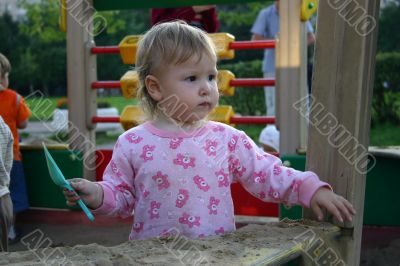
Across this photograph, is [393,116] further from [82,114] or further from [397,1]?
[82,114]

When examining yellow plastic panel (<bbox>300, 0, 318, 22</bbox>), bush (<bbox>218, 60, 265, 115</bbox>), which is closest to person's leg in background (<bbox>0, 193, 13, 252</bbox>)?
yellow plastic panel (<bbox>300, 0, 318, 22</bbox>)

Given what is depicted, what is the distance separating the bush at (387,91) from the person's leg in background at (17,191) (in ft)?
27.8

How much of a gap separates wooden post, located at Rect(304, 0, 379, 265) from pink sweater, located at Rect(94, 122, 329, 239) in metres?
0.10

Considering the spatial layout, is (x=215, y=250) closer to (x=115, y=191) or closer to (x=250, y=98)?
(x=115, y=191)

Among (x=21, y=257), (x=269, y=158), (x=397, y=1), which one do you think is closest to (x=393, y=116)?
(x=397, y=1)

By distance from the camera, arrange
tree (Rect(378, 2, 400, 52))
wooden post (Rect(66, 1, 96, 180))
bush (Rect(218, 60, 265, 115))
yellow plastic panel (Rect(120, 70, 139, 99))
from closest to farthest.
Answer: yellow plastic panel (Rect(120, 70, 139, 99))
wooden post (Rect(66, 1, 96, 180))
bush (Rect(218, 60, 265, 115))
tree (Rect(378, 2, 400, 52))

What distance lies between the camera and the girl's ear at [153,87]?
2156 millimetres

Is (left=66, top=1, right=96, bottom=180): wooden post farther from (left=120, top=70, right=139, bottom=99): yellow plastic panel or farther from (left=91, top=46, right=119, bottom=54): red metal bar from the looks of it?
(left=120, top=70, right=139, bottom=99): yellow plastic panel

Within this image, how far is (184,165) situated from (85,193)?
0.31 m

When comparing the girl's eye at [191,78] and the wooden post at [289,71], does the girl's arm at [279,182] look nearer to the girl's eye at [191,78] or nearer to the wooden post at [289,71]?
the girl's eye at [191,78]

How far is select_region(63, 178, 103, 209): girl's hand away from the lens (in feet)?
6.38

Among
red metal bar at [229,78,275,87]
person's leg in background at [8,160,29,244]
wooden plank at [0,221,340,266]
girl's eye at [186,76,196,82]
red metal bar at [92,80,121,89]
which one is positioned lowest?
person's leg in background at [8,160,29,244]

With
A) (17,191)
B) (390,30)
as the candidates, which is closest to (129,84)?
(17,191)

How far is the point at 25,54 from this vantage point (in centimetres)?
1966
